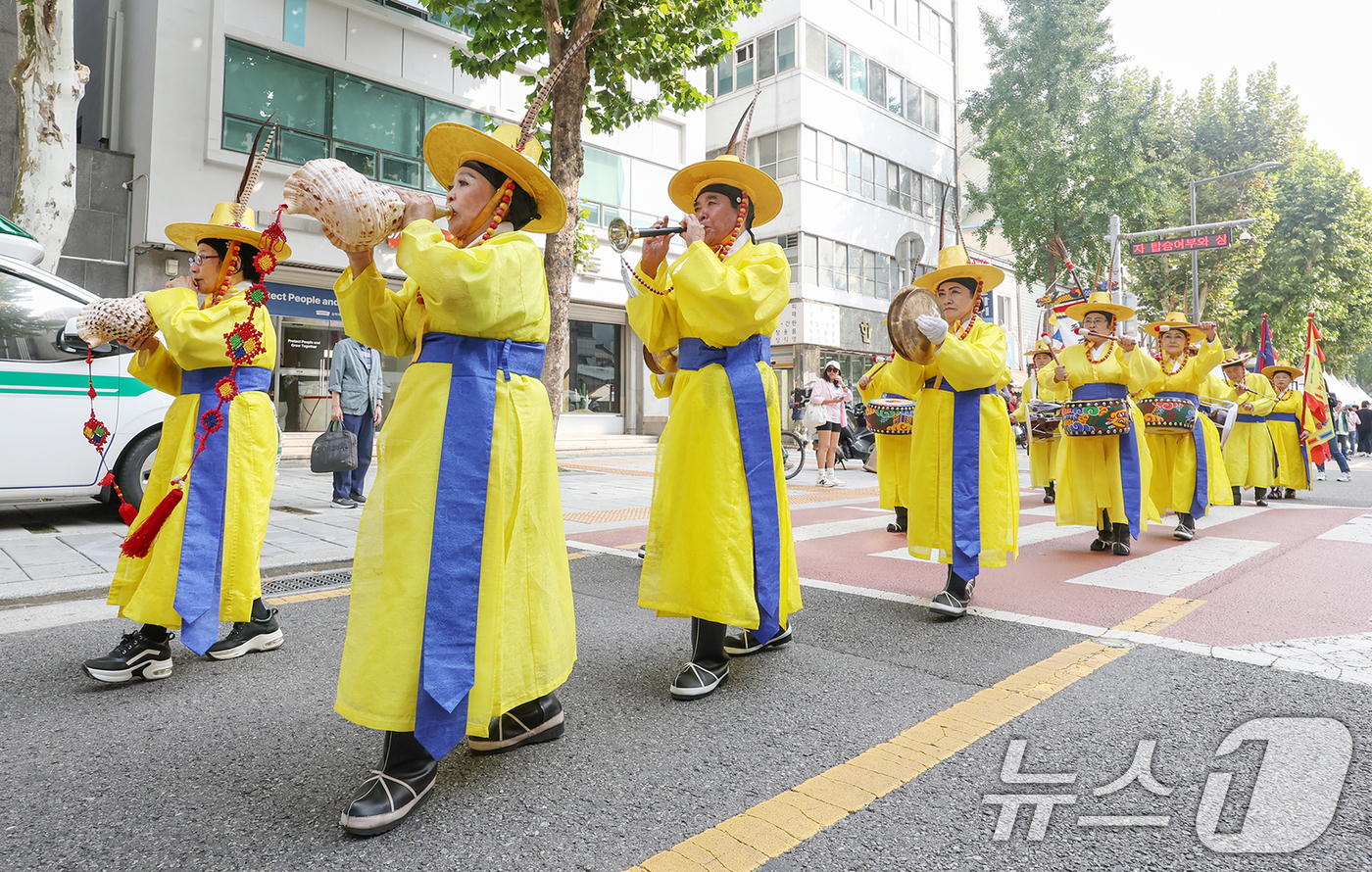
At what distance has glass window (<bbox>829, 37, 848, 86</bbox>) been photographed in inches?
965

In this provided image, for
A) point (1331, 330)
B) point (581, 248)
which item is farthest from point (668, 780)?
point (1331, 330)

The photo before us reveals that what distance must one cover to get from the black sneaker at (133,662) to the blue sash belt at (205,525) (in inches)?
5.6

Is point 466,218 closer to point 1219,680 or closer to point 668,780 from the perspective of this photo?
point 668,780

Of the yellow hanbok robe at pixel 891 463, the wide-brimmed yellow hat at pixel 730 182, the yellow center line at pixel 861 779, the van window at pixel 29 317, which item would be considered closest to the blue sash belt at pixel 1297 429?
the yellow hanbok robe at pixel 891 463

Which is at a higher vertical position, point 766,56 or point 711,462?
point 766,56

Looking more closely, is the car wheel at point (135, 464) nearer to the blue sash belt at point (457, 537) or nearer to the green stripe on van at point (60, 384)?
the green stripe on van at point (60, 384)

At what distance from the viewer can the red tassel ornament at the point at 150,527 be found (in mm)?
3049

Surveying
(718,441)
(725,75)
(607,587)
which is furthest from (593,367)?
(718,441)

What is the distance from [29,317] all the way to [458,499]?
19.8ft

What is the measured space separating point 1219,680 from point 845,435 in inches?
474

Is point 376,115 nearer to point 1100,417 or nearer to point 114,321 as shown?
point 114,321

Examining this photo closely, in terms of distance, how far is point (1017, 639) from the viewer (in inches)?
142

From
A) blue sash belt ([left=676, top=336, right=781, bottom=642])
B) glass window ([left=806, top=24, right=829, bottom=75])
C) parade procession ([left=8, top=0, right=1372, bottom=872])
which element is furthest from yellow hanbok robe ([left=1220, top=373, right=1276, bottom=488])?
glass window ([left=806, top=24, right=829, bottom=75])

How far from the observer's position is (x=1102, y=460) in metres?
5.99
